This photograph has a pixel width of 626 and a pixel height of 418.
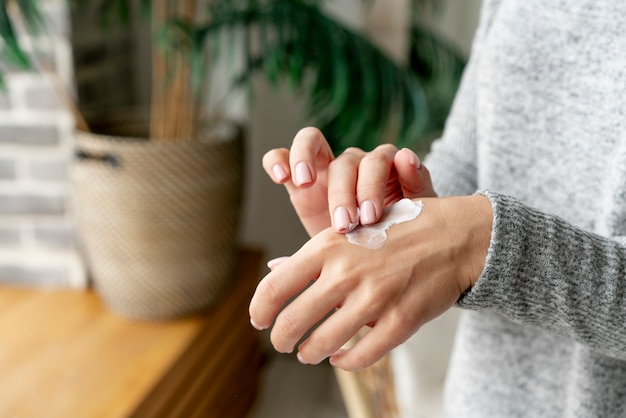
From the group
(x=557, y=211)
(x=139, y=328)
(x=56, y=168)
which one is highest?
(x=557, y=211)

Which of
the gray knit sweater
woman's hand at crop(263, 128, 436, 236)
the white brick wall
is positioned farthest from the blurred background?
woman's hand at crop(263, 128, 436, 236)

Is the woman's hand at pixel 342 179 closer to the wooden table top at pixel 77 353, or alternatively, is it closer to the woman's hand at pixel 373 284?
the woman's hand at pixel 373 284

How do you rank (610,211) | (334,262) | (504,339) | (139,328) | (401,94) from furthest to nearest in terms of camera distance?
(139,328)
(401,94)
(504,339)
(610,211)
(334,262)

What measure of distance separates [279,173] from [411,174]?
0.32 feet

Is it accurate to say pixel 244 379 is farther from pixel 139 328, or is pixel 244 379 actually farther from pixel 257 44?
pixel 257 44

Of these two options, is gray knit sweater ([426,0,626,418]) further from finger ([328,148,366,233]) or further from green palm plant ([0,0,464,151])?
green palm plant ([0,0,464,151])

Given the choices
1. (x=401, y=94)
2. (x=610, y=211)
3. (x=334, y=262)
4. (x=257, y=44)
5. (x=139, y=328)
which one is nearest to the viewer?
(x=334, y=262)

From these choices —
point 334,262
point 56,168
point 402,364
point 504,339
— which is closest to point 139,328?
point 56,168

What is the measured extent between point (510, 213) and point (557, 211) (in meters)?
0.22

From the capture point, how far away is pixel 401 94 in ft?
3.48

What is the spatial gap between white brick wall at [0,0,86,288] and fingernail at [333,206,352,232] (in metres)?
0.88

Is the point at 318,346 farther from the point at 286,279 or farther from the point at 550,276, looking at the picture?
the point at 550,276

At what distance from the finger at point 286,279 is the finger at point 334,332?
3 cm

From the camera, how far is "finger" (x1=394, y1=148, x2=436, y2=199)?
49 centimetres
